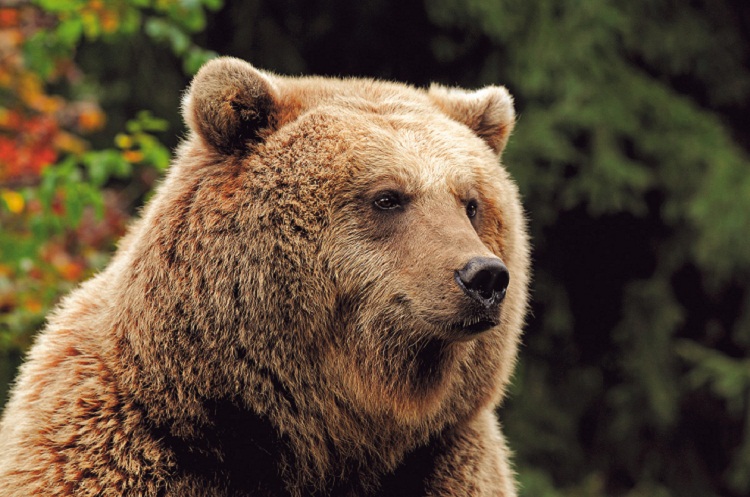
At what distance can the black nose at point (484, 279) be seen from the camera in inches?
126

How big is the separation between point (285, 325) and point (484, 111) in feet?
4.44

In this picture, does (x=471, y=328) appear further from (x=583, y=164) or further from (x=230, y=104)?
(x=583, y=164)

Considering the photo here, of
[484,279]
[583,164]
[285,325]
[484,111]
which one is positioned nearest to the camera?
[484,279]

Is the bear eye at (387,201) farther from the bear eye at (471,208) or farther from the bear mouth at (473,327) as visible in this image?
the bear mouth at (473,327)

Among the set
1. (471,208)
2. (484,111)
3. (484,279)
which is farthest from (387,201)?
(484,111)

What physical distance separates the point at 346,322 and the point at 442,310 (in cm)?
40

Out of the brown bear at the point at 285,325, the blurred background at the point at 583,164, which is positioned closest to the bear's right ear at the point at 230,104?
the brown bear at the point at 285,325

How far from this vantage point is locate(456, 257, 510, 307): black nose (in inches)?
126

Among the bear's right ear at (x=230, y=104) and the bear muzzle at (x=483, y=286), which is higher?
the bear's right ear at (x=230, y=104)

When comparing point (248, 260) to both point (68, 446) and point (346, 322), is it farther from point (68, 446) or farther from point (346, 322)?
point (68, 446)

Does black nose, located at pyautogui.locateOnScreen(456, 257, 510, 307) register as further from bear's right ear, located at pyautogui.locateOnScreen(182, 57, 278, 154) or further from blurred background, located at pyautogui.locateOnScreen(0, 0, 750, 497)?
blurred background, located at pyautogui.locateOnScreen(0, 0, 750, 497)

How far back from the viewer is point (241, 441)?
3381 millimetres

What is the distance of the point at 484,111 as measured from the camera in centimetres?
410

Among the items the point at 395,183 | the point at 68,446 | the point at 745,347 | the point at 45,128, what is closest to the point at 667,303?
the point at 745,347
